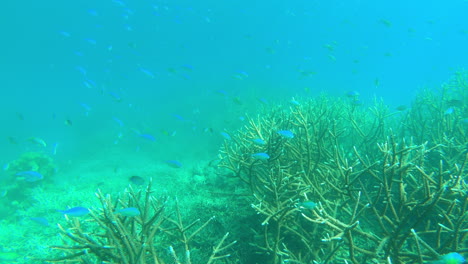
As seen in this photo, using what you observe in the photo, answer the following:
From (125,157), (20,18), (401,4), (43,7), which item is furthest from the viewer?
(401,4)

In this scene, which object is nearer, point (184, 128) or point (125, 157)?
point (125, 157)

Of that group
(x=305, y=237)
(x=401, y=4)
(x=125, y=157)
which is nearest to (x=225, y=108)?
(x=125, y=157)

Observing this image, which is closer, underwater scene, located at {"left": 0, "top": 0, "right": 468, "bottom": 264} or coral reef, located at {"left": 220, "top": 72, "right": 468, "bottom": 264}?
coral reef, located at {"left": 220, "top": 72, "right": 468, "bottom": 264}

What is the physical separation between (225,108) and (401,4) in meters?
126

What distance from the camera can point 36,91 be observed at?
265 feet

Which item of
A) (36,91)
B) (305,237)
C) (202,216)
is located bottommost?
(305,237)

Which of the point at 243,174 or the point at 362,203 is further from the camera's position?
the point at 243,174

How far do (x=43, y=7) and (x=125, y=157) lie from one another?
88.2 m

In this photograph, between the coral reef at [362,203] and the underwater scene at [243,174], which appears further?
the underwater scene at [243,174]

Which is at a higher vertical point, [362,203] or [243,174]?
[243,174]

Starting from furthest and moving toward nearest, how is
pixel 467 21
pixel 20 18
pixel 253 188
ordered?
pixel 467 21, pixel 20 18, pixel 253 188

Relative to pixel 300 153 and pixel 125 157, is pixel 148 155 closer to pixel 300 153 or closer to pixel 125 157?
pixel 125 157

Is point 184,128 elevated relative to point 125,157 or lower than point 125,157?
elevated

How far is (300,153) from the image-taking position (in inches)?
167
